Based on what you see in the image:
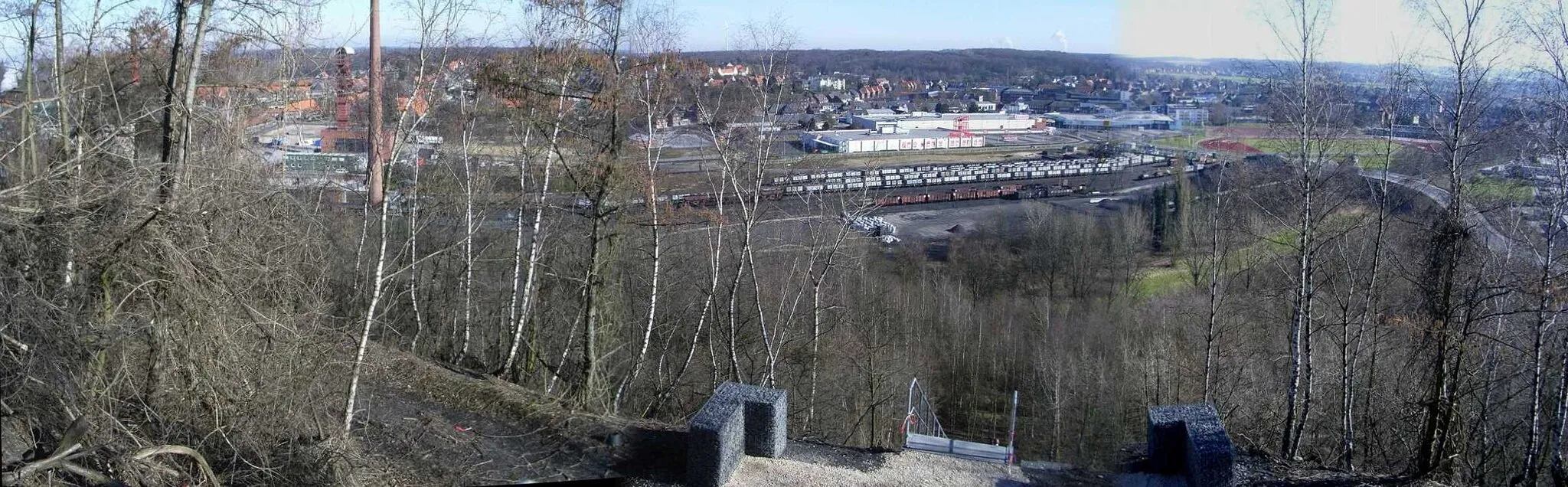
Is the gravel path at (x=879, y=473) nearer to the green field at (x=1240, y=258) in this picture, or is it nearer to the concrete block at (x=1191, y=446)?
the concrete block at (x=1191, y=446)

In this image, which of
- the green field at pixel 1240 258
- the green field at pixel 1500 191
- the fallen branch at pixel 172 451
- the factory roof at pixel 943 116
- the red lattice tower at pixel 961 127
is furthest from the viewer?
the red lattice tower at pixel 961 127

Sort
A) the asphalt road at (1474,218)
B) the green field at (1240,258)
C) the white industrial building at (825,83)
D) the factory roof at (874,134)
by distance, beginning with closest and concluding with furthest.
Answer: the asphalt road at (1474,218) → the green field at (1240,258) → the factory roof at (874,134) → the white industrial building at (825,83)

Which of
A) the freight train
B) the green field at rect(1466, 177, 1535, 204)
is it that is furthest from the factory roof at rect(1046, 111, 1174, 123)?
the green field at rect(1466, 177, 1535, 204)

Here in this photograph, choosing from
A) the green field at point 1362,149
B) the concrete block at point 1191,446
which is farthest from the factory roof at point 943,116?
the concrete block at point 1191,446

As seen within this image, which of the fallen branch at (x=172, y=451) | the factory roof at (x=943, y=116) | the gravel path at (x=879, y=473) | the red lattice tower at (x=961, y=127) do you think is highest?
the factory roof at (x=943, y=116)

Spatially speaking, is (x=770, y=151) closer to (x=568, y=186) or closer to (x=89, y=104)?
(x=568, y=186)

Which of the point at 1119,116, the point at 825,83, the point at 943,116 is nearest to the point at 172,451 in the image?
the point at 825,83

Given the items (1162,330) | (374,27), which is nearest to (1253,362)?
(1162,330)
